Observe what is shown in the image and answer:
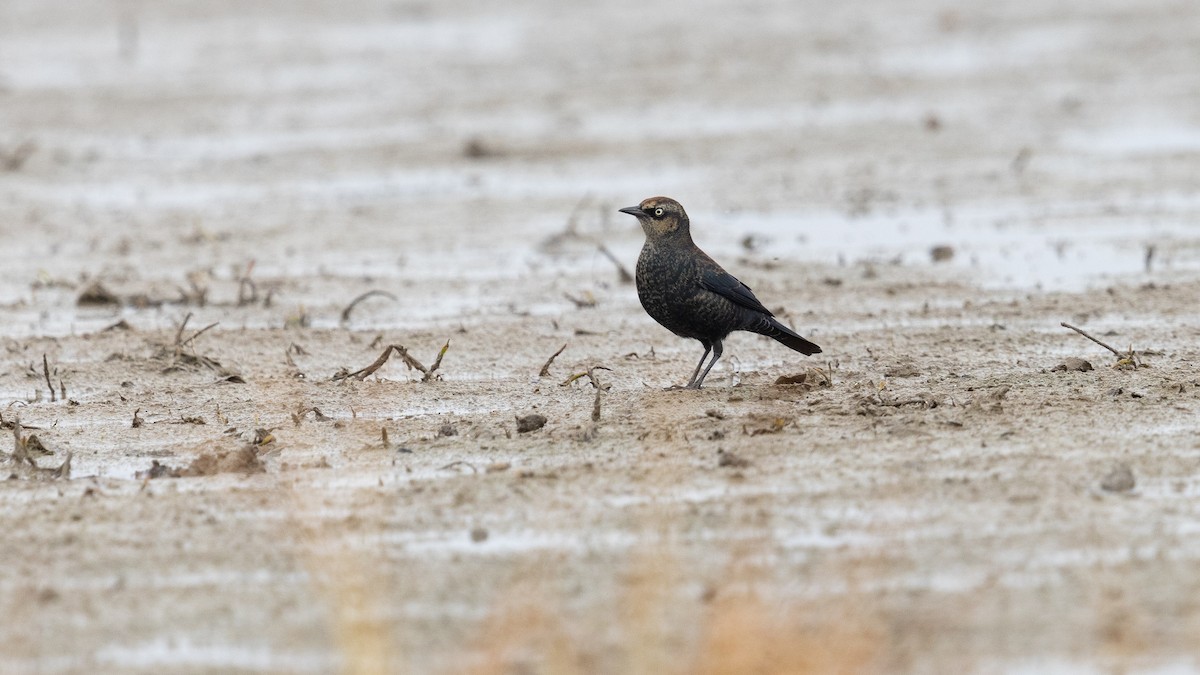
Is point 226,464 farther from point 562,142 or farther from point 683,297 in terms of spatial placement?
point 562,142

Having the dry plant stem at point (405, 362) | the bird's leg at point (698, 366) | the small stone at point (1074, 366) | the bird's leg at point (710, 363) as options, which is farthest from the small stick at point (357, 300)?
the small stone at point (1074, 366)

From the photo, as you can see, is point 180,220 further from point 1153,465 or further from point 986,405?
point 1153,465

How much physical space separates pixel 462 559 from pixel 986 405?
2.38m

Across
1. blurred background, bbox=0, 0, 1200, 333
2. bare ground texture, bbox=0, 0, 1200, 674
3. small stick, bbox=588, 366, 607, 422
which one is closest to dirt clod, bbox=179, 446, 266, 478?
bare ground texture, bbox=0, 0, 1200, 674

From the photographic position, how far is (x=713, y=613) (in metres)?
4.47

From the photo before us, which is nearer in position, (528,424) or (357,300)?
(528,424)

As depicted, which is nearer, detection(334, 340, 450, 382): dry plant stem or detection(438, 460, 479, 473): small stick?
detection(438, 460, 479, 473): small stick

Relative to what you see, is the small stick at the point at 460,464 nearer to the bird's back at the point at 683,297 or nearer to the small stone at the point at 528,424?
the small stone at the point at 528,424

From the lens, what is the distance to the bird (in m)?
7.14

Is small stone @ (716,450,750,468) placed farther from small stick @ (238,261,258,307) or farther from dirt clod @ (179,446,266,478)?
small stick @ (238,261,258,307)

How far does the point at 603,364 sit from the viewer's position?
7578 mm

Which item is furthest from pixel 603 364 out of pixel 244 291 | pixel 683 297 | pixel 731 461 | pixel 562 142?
pixel 562 142

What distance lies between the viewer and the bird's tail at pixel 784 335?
732 centimetres

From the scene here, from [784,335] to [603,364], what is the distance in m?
0.87
